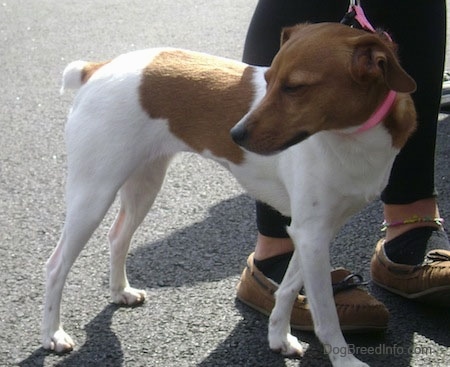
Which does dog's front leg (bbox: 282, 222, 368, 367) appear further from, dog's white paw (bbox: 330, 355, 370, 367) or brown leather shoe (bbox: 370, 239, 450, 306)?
brown leather shoe (bbox: 370, 239, 450, 306)

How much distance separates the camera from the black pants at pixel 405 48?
3.27m

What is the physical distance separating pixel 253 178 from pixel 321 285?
17.0 inches

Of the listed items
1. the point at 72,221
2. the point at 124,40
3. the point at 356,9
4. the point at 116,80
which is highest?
the point at 356,9

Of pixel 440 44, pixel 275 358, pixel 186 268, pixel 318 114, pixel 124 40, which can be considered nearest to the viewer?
pixel 318 114

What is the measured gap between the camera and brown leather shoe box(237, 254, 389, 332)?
10.3 feet

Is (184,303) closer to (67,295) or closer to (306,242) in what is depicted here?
(67,295)

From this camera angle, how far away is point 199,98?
3016 mm

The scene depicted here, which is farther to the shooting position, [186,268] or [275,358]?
[186,268]

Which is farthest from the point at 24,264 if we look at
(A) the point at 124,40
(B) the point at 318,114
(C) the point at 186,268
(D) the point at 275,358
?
(A) the point at 124,40

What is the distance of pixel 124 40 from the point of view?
707cm

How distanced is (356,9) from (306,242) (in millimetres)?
735

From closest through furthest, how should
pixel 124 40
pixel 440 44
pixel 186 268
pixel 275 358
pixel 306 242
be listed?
pixel 306 242
pixel 275 358
pixel 440 44
pixel 186 268
pixel 124 40

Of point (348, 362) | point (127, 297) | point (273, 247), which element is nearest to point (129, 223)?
point (127, 297)

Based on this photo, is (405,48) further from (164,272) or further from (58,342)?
(58,342)
